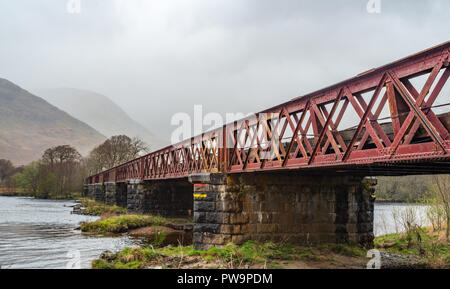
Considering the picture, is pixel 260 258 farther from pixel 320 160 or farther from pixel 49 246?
pixel 49 246

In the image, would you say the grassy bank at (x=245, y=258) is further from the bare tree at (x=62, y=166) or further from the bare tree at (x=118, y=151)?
the bare tree at (x=62, y=166)

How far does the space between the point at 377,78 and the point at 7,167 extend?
139956 mm

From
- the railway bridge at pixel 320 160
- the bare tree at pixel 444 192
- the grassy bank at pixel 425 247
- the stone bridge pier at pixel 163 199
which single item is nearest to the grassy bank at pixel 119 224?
the stone bridge pier at pixel 163 199

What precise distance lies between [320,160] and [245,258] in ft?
14.3

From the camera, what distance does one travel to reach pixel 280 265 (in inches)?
462

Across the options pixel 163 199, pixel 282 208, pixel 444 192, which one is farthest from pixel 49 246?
pixel 444 192

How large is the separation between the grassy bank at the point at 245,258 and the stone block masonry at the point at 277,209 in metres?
0.71

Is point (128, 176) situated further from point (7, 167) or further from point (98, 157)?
point (7, 167)

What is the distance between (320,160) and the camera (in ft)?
32.7

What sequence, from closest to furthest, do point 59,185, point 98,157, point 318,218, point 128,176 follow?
point 318,218 < point 128,176 < point 98,157 < point 59,185

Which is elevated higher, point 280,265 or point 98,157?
point 98,157

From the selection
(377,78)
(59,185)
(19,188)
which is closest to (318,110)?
(377,78)

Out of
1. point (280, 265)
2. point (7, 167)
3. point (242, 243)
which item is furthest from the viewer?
point (7, 167)

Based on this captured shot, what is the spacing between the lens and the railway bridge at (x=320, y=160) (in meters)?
7.36
